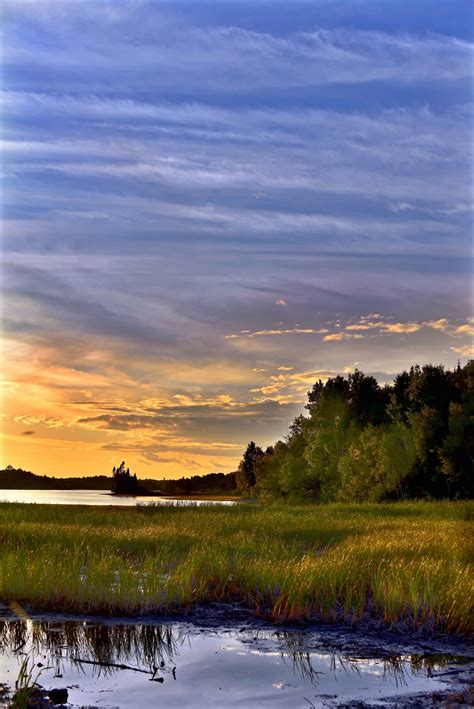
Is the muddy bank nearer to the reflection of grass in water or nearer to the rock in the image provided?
the reflection of grass in water

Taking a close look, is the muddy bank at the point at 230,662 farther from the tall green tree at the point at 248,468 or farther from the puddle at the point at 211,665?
the tall green tree at the point at 248,468

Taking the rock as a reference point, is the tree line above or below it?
above

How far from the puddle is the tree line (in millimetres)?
50381

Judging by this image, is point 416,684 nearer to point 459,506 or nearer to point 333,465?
point 459,506

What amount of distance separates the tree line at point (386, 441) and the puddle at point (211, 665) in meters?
50.4

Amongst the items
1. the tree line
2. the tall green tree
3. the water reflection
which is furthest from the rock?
the tall green tree

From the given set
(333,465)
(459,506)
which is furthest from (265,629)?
(333,465)

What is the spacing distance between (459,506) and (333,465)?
1189 inches

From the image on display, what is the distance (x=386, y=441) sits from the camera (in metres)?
62.9

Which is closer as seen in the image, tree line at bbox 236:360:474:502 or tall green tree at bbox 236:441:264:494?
tree line at bbox 236:360:474:502

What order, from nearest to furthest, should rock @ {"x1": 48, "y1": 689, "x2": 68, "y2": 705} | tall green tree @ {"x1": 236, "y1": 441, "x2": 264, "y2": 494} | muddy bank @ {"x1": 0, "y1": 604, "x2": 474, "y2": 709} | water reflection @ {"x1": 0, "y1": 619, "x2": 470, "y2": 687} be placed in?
rock @ {"x1": 48, "y1": 689, "x2": 68, "y2": 705}, muddy bank @ {"x1": 0, "y1": 604, "x2": 474, "y2": 709}, water reflection @ {"x1": 0, "y1": 619, "x2": 470, "y2": 687}, tall green tree @ {"x1": 236, "y1": 441, "x2": 264, "y2": 494}

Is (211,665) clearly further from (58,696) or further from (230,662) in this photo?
(58,696)

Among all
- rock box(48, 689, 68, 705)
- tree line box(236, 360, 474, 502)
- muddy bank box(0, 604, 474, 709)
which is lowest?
muddy bank box(0, 604, 474, 709)

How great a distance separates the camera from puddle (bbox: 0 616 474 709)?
8.34 m
